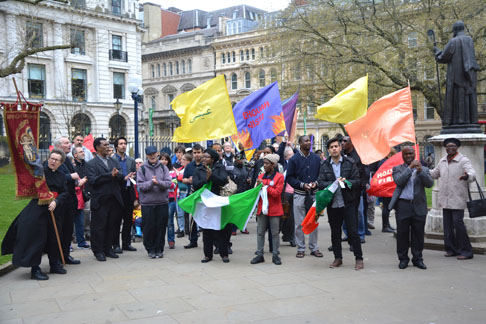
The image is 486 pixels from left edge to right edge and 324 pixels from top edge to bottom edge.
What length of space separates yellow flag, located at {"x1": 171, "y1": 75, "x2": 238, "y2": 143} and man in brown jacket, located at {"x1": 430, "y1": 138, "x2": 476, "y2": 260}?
372 centimetres

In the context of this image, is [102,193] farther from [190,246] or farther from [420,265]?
[420,265]

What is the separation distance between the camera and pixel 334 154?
7.84 meters

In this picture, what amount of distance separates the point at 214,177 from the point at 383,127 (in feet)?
9.61

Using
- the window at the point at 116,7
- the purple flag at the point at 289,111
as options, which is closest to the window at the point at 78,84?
the window at the point at 116,7

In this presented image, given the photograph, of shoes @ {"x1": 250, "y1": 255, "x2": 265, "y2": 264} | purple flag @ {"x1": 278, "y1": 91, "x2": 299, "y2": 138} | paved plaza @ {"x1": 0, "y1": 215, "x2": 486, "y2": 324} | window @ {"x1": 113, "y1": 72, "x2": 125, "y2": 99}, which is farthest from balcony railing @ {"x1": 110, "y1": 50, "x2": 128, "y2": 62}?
shoes @ {"x1": 250, "y1": 255, "x2": 265, "y2": 264}

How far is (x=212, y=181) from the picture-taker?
8.70m

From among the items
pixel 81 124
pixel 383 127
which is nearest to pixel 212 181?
pixel 383 127

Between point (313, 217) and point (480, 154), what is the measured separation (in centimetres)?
361

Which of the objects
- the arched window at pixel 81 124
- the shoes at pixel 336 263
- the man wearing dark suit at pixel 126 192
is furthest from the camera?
the arched window at pixel 81 124

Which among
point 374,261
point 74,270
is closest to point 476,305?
point 374,261

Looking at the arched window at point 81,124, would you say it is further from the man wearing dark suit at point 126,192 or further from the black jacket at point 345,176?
the black jacket at point 345,176

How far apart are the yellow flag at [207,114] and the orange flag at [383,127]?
2.30 m

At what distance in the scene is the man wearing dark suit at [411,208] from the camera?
25.3 feet

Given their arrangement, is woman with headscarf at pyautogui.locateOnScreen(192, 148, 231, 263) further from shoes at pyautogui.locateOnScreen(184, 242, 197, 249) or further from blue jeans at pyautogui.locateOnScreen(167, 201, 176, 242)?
blue jeans at pyautogui.locateOnScreen(167, 201, 176, 242)
